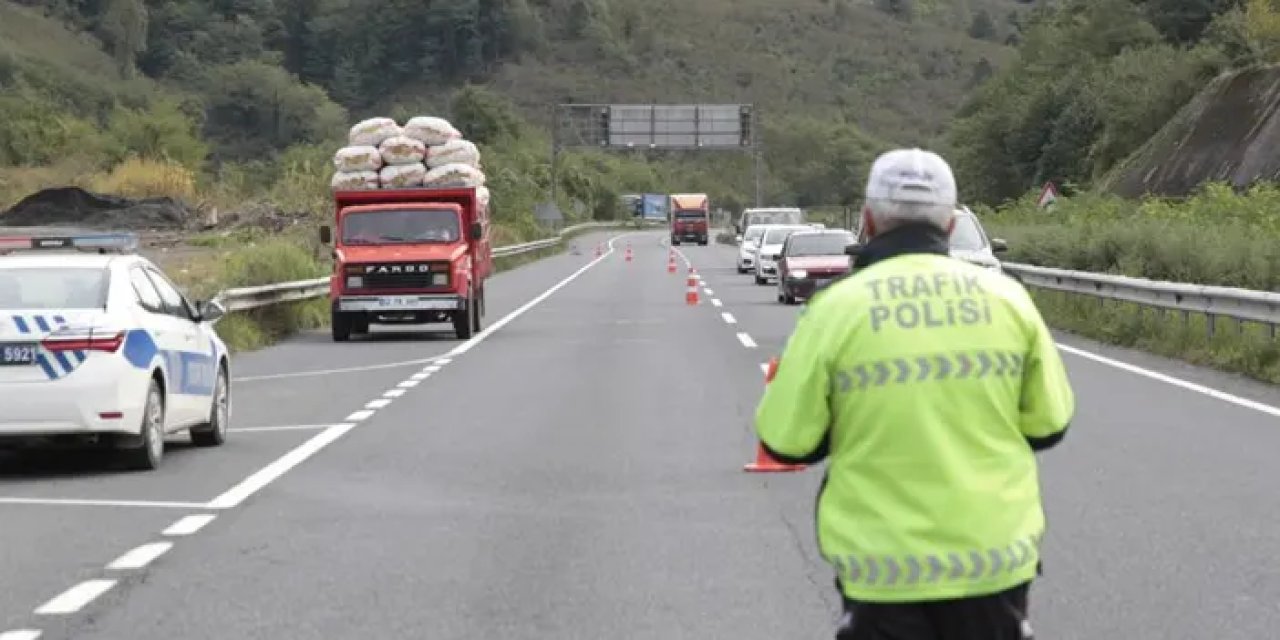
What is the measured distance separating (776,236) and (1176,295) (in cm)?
2766

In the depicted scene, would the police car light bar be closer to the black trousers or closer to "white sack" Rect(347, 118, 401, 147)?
the black trousers

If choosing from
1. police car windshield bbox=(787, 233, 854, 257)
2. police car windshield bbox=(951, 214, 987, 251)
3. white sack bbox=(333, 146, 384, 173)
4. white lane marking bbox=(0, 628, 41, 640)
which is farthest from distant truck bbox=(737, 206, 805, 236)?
white lane marking bbox=(0, 628, 41, 640)

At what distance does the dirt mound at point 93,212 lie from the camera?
6938cm

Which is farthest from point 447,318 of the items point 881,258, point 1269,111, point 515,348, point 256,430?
point 1269,111

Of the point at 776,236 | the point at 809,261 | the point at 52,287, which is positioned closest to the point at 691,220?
the point at 776,236

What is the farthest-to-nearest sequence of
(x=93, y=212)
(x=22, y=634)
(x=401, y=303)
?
(x=93, y=212) → (x=401, y=303) → (x=22, y=634)

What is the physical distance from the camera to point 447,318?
29812 millimetres

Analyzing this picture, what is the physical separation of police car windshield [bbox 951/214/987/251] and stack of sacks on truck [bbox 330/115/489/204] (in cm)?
850

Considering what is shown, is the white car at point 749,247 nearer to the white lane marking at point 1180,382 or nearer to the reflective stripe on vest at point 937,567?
the white lane marking at point 1180,382

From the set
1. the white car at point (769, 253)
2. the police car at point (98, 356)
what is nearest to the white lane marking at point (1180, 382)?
the police car at point (98, 356)

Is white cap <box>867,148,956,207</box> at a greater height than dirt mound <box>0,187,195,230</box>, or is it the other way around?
white cap <box>867,148,956,207</box>

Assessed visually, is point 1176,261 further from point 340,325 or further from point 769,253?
point 769,253

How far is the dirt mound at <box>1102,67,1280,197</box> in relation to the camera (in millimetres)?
54406

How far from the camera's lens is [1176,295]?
24562 mm
